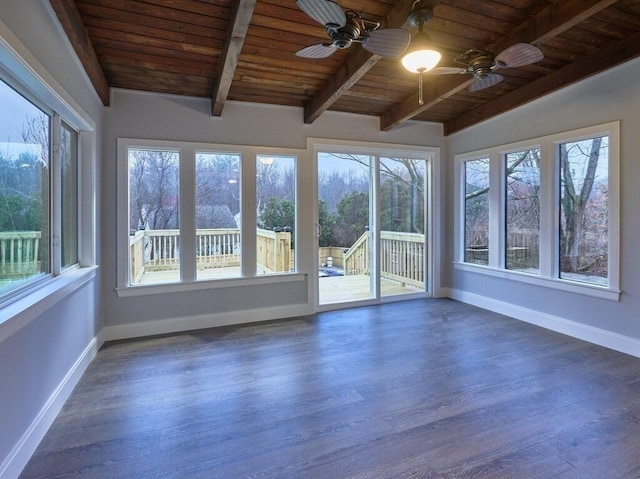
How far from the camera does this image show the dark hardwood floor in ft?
6.02

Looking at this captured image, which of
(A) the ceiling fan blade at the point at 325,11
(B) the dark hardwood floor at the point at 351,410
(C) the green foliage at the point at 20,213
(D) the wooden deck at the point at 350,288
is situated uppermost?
(A) the ceiling fan blade at the point at 325,11

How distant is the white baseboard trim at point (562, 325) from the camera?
10.8ft

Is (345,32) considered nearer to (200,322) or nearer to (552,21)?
(552,21)

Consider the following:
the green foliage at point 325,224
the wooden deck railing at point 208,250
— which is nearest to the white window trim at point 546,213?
the green foliage at point 325,224

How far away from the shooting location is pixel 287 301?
4492mm

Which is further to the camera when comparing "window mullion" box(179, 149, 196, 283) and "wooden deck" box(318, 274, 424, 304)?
"wooden deck" box(318, 274, 424, 304)

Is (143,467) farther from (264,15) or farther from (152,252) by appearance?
(264,15)

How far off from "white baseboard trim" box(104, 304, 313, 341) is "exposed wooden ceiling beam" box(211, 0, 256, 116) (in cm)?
236

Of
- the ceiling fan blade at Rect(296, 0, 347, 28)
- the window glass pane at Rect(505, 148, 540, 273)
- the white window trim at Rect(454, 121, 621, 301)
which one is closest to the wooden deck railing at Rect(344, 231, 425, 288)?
the white window trim at Rect(454, 121, 621, 301)

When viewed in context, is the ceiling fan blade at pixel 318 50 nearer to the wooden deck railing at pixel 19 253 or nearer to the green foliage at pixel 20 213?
the green foliage at pixel 20 213

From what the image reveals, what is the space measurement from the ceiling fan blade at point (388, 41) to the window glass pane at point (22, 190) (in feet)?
6.75

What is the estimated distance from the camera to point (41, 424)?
2037 mm

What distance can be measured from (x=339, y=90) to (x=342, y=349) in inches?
99.7

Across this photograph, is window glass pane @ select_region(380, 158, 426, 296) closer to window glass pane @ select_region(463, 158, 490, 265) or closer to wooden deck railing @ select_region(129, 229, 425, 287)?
wooden deck railing @ select_region(129, 229, 425, 287)
